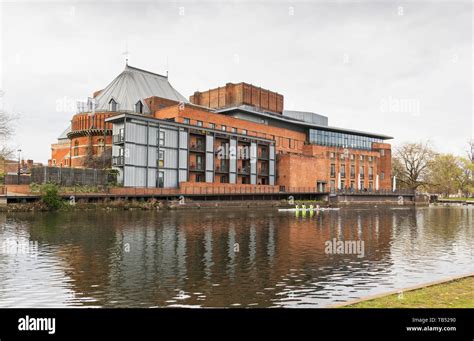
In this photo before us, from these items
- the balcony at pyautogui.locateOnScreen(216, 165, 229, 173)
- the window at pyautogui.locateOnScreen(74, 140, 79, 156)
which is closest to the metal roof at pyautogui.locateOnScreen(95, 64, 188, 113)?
the window at pyautogui.locateOnScreen(74, 140, 79, 156)

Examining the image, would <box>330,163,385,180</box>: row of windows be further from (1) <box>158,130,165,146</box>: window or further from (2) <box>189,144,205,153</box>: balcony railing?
(1) <box>158,130,165,146</box>: window

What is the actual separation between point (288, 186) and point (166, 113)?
3012 cm

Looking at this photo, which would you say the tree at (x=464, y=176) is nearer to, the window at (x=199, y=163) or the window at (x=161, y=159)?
the window at (x=199, y=163)

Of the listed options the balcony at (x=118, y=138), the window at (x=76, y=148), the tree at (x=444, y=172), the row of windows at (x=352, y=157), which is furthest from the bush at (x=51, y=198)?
the tree at (x=444, y=172)

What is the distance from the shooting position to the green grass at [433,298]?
29.6ft

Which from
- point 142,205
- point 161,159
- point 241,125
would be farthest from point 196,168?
point 241,125

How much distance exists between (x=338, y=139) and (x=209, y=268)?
9599cm

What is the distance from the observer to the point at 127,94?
84.1 m

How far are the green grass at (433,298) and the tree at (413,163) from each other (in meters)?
107

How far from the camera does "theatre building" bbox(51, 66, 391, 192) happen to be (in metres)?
62.5

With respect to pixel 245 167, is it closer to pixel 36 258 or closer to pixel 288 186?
pixel 288 186

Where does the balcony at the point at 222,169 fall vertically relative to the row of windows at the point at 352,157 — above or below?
below

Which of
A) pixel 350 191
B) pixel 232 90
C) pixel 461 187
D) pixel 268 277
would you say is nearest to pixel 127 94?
Answer: pixel 232 90

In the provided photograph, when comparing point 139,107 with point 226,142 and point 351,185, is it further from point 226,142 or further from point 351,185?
point 351,185
